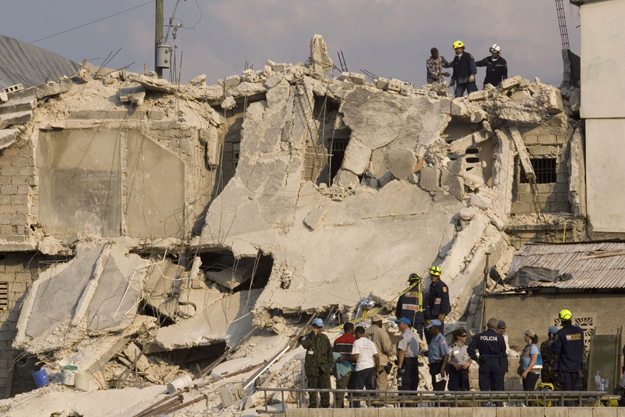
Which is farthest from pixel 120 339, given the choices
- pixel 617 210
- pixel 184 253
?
pixel 617 210

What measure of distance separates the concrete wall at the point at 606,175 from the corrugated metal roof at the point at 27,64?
1405cm

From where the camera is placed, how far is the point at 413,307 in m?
16.2

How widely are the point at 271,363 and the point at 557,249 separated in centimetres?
481

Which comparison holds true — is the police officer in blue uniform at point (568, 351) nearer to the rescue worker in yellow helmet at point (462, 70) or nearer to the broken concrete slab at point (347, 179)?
the broken concrete slab at point (347, 179)

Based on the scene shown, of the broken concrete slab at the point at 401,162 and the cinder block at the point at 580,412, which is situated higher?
the broken concrete slab at the point at 401,162

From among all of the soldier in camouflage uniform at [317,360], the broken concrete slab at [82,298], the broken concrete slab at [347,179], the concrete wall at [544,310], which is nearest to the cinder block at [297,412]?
the soldier in camouflage uniform at [317,360]

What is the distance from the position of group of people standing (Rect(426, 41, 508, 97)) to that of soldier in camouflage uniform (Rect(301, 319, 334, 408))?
987 centimetres

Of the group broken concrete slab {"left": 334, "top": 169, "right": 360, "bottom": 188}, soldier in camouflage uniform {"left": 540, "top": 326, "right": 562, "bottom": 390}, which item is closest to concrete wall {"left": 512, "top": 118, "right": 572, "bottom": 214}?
broken concrete slab {"left": 334, "top": 169, "right": 360, "bottom": 188}

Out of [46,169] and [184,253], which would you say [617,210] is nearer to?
[184,253]

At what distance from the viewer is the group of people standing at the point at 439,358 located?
13930 millimetres

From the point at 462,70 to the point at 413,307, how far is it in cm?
781

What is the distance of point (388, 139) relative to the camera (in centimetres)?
2136

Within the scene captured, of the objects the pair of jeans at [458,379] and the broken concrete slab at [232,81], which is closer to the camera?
the pair of jeans at [458,379]

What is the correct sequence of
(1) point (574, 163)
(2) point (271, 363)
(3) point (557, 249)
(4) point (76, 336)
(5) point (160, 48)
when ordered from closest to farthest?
(2) point (271, 363)
(3) point (557, 249)
(4) point (76, 336)
(1) point (574, 163)
(5) point (160, 48)
